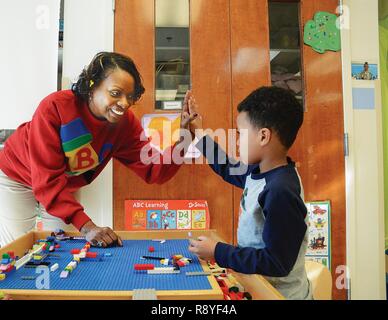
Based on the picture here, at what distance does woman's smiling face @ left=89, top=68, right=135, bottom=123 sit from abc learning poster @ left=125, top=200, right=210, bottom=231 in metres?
0.43

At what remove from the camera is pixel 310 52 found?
166 centimetres

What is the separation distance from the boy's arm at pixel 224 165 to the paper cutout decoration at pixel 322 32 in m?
0.83

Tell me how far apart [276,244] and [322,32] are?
129 cm

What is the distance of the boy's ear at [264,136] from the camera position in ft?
2.77

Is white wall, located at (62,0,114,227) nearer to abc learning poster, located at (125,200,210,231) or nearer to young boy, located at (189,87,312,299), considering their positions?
abc learning poster, located at (125,200,210,231)

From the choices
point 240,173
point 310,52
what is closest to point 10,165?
point 240,173

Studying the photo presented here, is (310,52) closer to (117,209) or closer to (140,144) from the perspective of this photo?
(140,144)

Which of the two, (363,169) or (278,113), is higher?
(278,113)

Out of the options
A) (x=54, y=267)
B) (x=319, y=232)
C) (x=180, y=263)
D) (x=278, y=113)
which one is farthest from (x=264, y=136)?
(x=319, y=232)

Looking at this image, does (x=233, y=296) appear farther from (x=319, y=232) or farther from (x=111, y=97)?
(x=319, y=232)

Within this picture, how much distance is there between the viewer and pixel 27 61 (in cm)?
151

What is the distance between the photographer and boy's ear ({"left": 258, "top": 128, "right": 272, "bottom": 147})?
85 cm

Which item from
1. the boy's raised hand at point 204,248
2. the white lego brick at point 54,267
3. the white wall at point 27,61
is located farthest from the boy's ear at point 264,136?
the white wall at point 27,61

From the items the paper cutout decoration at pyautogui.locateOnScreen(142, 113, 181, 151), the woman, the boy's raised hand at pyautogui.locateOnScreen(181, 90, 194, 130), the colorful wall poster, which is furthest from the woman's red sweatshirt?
the colorful wall poster
